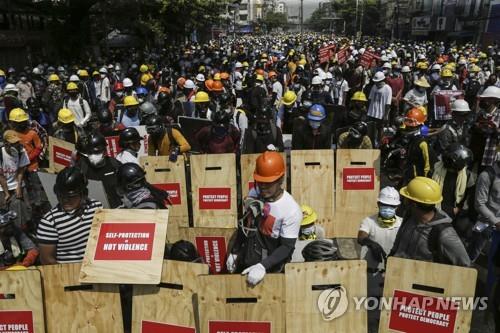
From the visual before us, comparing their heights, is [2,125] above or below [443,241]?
below

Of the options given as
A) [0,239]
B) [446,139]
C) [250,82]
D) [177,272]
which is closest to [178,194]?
[0,239]

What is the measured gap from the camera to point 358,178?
6.12 m

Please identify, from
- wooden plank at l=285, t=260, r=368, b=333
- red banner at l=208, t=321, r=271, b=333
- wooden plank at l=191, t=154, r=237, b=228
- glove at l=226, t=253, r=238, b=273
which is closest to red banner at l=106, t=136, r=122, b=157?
wooden plank at l=191, t=154, r=237, b=228

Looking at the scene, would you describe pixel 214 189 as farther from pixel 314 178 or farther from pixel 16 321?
pixel 16 321

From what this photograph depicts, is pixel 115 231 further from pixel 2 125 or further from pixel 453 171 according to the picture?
pixel 2 125

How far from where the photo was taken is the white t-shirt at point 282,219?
3.55m

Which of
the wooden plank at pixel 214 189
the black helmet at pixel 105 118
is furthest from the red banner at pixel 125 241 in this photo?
the black helmet at pixel 105 118

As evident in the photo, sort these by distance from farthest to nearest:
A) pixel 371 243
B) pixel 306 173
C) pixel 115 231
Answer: pixel 306 173
pixel 371 243
pixel 115 231

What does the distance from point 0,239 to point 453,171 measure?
472 cm

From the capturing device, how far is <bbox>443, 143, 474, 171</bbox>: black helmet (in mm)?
4988

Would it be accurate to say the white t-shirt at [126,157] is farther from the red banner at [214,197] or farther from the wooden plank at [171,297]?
the wooden plank at [171,297]

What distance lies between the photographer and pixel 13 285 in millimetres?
→ 3484

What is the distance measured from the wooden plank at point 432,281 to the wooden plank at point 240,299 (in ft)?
2.69

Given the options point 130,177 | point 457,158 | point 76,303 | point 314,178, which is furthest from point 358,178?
point 76,303
